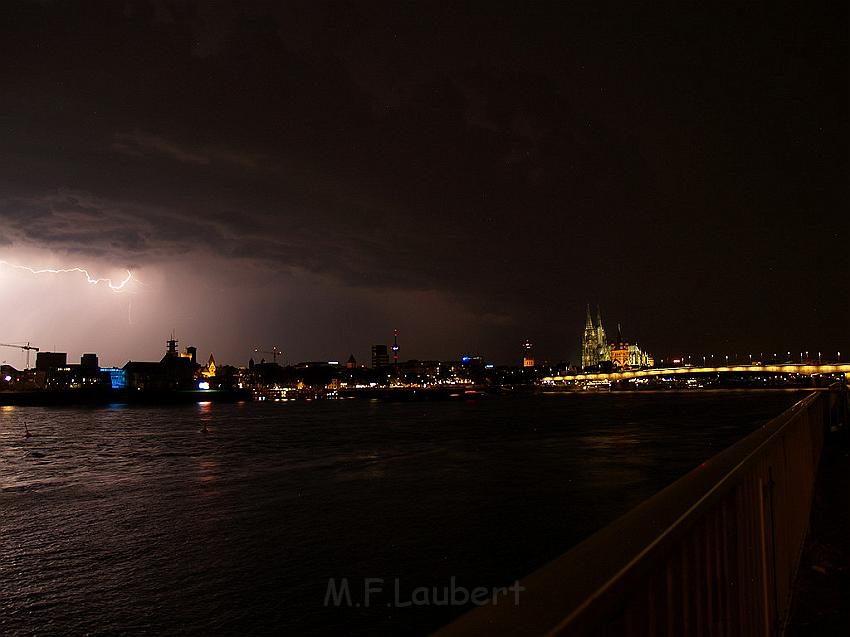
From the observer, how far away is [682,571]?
3041mm

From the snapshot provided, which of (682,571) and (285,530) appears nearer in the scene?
(682,571)

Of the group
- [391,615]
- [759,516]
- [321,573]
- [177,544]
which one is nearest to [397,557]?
[321,573]

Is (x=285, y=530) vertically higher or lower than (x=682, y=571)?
lower

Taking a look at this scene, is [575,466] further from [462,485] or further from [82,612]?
[82,612]

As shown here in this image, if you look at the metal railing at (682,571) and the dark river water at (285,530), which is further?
the dark river water at (285,530)

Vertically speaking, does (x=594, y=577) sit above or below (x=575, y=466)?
above

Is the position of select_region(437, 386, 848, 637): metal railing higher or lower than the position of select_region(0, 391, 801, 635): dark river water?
higher

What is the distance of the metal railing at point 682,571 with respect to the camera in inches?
87.0

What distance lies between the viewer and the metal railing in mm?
2211

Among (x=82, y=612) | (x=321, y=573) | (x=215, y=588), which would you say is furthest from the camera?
(x=321, y=573)

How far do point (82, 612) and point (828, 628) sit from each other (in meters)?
10.5

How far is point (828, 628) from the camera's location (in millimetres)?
5633

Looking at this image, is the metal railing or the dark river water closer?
the metal railing

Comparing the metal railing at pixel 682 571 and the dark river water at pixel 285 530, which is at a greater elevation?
the metal railing at pixel 682 571
